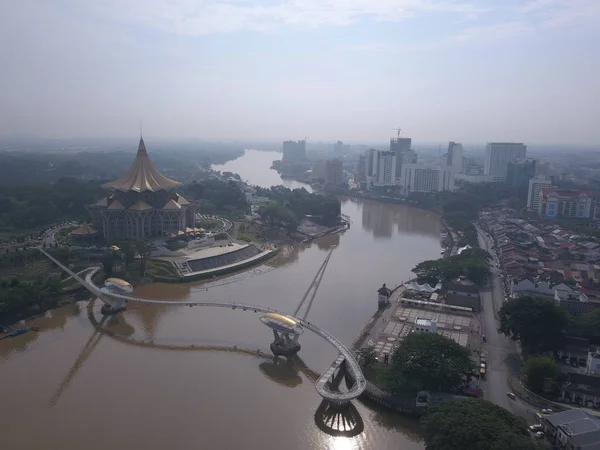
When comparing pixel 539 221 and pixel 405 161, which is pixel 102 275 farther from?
pixel 405 161

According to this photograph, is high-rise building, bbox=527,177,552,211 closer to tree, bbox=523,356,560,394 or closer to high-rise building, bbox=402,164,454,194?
high-rise building, bbox=402,164,454,194

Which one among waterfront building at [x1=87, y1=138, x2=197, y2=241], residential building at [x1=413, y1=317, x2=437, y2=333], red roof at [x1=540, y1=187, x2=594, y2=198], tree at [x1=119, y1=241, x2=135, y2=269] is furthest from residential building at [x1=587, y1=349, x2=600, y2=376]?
red roof at [x1=540, y1=187, x2=594, y2=198]

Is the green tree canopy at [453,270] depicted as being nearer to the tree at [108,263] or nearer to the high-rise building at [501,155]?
Result: the tree at [108,263]

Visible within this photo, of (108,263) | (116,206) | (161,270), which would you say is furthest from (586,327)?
(116,206)

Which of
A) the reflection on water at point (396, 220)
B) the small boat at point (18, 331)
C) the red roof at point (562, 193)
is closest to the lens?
the small boat at point (18, 331)

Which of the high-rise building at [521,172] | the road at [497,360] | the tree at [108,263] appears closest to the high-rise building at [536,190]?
the high-rise building at [521,172]

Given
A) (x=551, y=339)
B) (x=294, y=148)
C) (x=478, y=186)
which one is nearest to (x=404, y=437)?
(x=551, y=339)
